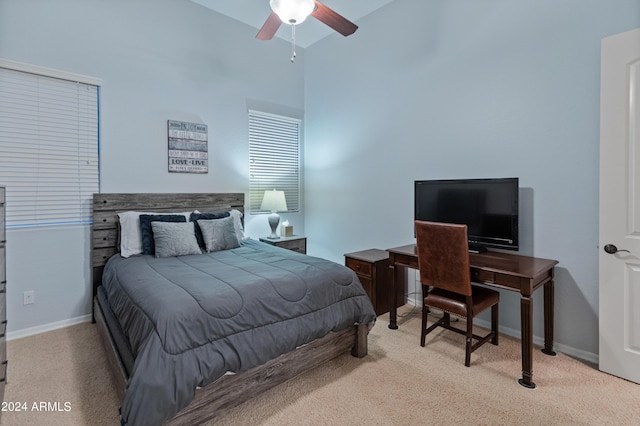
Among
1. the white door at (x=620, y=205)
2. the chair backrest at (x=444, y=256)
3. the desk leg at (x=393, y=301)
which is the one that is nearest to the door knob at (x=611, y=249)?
the white door at (x=620, y=205)

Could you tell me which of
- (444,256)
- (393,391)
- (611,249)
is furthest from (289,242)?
(611,249)

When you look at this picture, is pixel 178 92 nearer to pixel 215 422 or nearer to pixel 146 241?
pixel 146 241

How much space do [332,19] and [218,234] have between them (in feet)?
7.14

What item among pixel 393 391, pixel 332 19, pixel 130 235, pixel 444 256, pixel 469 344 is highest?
pixel 332 19

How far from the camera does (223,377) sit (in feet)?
5.84

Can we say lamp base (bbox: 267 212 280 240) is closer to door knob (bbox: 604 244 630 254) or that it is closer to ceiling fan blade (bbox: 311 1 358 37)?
ceiling fan blade (bbox: 311 1 358 37)

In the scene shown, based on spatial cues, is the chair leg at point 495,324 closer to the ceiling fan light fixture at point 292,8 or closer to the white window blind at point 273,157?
the ceiling fan light fixture at point 292,8

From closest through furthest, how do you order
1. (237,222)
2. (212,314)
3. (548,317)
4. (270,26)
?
(212,314), (548,317), (270,26), (237,222)

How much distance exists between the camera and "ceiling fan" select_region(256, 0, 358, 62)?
Result: 7.19 ft

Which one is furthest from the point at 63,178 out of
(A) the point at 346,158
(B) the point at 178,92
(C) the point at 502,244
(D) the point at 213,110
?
(C) the point at 502,244

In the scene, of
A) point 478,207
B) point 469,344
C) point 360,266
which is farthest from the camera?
point 360,266

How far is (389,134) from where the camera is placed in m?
3.71

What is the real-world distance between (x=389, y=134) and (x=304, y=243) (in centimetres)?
175

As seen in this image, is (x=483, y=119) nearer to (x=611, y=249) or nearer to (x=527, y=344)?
(x=611, y=249)
